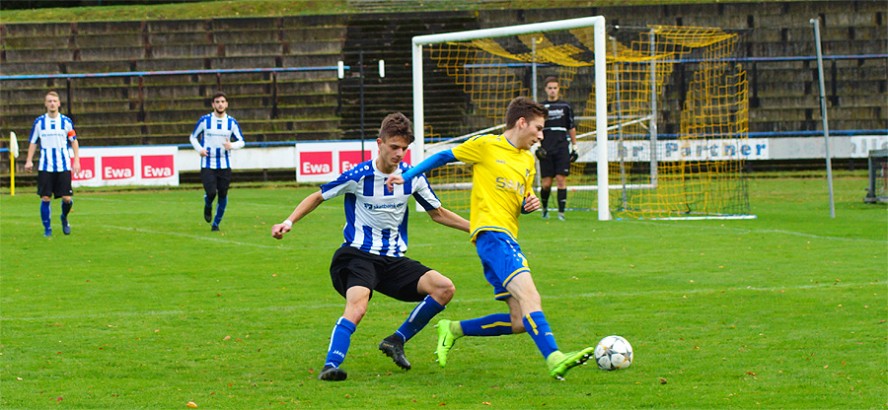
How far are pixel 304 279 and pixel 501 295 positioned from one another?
4944mm

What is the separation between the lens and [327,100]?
3328 cm

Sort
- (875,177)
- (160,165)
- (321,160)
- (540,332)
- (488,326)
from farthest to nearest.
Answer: (160,165) → (321,160) → (875,177) → (488,326) → (540,332)

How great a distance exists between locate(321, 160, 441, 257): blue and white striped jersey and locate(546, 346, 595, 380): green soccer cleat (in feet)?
4.74

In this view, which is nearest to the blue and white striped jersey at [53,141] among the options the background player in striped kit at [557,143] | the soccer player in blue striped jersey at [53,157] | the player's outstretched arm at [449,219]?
the soccer player in blue striped jersey at [53,157]

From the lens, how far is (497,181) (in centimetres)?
735

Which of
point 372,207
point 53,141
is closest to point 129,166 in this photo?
point 53,141

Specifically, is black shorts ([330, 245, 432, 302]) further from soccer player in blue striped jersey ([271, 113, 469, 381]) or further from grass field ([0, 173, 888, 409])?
grass field ([0, 173, 888, 409])

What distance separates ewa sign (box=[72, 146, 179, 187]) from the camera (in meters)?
28.0

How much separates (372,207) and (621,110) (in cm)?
1716

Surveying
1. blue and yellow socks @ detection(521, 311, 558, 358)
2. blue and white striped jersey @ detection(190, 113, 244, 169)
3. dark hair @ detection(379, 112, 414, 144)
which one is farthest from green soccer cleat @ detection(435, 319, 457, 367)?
blue and white striped jersey @ detection(190, 113, 244, 169)

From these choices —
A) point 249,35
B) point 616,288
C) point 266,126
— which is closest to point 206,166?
point 616,288

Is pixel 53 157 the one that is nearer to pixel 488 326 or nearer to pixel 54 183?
pixel 54 183

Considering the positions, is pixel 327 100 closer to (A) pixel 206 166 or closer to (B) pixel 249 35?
(B) pixel 249 35

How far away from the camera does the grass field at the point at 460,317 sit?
22.1 ft
